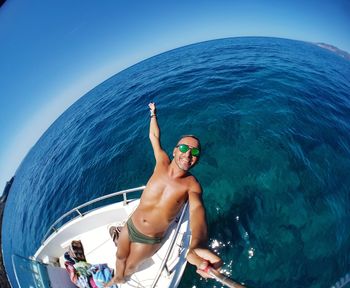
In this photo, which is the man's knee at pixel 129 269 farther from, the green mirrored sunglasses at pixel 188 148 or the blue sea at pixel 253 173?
the green mirrored sunglasses at pixel 188 148

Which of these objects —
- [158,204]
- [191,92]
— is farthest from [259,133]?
[191,92]

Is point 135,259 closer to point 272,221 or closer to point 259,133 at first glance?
point 272,221

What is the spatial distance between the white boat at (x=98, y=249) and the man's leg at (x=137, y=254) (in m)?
0.26

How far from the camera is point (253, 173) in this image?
8594 millimetres

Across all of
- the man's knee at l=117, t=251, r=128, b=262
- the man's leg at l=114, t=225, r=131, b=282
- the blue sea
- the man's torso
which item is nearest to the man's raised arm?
the man's torso

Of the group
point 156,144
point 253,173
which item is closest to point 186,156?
point 156,144

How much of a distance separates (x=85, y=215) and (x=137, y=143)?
289 inches

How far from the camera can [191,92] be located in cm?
1873

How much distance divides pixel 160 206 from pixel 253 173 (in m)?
5.12

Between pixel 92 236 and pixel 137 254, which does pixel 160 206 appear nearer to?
pixel 137 254

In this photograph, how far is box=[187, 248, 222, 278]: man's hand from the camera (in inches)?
113

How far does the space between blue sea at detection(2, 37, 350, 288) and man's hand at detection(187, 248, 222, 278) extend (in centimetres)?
337

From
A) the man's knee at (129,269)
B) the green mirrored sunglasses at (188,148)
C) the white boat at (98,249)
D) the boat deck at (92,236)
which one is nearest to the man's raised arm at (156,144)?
the green mirrored sunglasses at (188,148)

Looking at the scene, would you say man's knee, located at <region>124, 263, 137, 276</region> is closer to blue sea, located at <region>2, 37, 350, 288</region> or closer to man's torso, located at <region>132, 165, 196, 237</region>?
man's torso, located at <region>132, 165, 196, 237</region>
